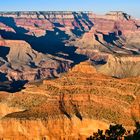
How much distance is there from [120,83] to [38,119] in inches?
645

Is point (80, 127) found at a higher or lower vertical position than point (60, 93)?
lower

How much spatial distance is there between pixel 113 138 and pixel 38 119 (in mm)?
25454

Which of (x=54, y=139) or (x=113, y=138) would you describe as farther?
(x=54, y=139)

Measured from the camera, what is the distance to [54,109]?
8912 cm

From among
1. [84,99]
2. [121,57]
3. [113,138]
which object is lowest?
[113,138]

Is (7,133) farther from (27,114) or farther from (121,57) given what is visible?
→ (121,57)

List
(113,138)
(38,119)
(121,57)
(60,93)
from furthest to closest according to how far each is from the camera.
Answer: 1. (121,57)
2. (60,93)
3. (38,119)
4. (113,138)

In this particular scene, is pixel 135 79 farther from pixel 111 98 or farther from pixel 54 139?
pixel 54 139

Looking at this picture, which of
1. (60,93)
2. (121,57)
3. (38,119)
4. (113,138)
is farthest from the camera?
(121,57)

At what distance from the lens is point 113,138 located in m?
63.3

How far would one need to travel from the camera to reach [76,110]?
89.2 metres

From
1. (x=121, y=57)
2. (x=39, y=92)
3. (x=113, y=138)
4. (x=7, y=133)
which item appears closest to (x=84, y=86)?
(x=39, y=92)

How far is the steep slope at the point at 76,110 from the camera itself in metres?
85.8

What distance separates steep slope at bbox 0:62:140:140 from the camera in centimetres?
8575
